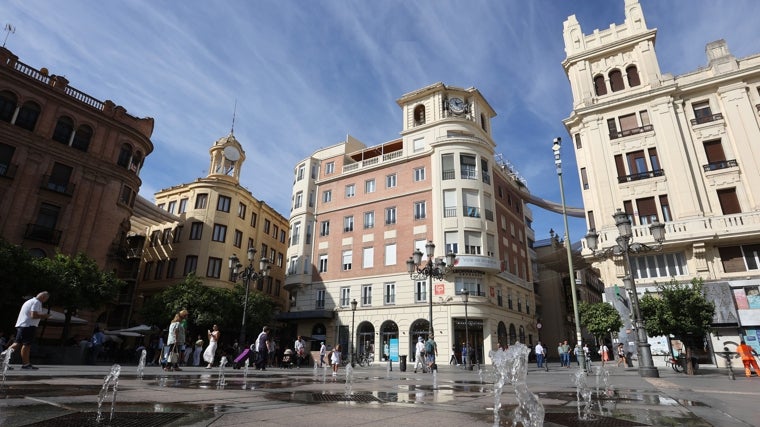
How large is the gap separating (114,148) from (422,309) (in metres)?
25.7

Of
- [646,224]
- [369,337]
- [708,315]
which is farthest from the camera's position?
[369,337]

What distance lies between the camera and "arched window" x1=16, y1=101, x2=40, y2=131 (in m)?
26.2

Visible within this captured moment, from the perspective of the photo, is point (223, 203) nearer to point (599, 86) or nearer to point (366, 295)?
point (366, 295)

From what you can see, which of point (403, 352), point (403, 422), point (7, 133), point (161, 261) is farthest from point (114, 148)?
point (403, 422)

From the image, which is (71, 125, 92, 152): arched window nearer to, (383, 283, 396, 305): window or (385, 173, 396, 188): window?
(385, 173, 396, 188): window

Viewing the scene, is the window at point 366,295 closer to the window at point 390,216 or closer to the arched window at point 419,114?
the window at point 390,216

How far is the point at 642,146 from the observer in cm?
2614

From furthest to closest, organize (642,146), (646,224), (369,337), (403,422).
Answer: (369,337), (642,146), (646,224), (403,422)

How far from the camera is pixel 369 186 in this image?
38062mm

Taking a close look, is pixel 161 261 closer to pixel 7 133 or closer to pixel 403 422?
pixel 7 133

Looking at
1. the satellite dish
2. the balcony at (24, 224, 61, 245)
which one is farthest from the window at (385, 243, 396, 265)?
the balcony at (24, 224, 61, 245)

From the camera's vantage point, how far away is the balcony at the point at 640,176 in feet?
82.4

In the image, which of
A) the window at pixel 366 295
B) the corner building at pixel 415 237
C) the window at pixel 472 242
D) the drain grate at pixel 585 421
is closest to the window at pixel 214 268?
the corner building at pixel 415 237

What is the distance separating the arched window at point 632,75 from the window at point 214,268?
118 ft
